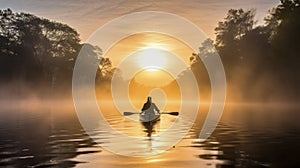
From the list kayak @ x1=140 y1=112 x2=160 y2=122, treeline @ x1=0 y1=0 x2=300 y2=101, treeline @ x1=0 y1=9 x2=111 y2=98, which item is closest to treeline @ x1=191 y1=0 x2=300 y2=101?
treeline @ x1=0 y1=0 x2=300 y2=101

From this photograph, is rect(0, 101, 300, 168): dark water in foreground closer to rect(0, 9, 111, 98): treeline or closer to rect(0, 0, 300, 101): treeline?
rect(0, 0, 300, 101): treeline

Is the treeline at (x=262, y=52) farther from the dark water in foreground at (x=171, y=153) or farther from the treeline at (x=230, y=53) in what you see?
the dark water in foreground at (x=171, y=153)

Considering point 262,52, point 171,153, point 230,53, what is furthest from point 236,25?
point 171,153

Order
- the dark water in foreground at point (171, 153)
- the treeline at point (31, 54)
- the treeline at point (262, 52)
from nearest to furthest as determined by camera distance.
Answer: the dark water in foreground at point (171, 153) < the treeline at point (262, 52) < the treeline at point (31, 54)

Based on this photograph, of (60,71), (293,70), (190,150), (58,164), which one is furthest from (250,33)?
(58,164)

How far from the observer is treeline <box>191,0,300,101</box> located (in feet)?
231

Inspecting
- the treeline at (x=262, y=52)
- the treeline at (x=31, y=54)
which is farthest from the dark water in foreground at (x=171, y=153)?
the treeline at (x=31, y=54)

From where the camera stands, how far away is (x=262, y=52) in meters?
87.3

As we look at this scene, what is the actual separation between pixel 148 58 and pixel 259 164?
14584cm

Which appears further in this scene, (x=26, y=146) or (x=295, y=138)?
(x=295, y=138)

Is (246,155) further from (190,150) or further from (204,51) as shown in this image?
(204,51)

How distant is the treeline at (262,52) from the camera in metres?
70.4

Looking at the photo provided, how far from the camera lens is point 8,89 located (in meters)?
95.1

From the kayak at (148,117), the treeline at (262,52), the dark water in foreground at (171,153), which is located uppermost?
the treeline at (262,52)
